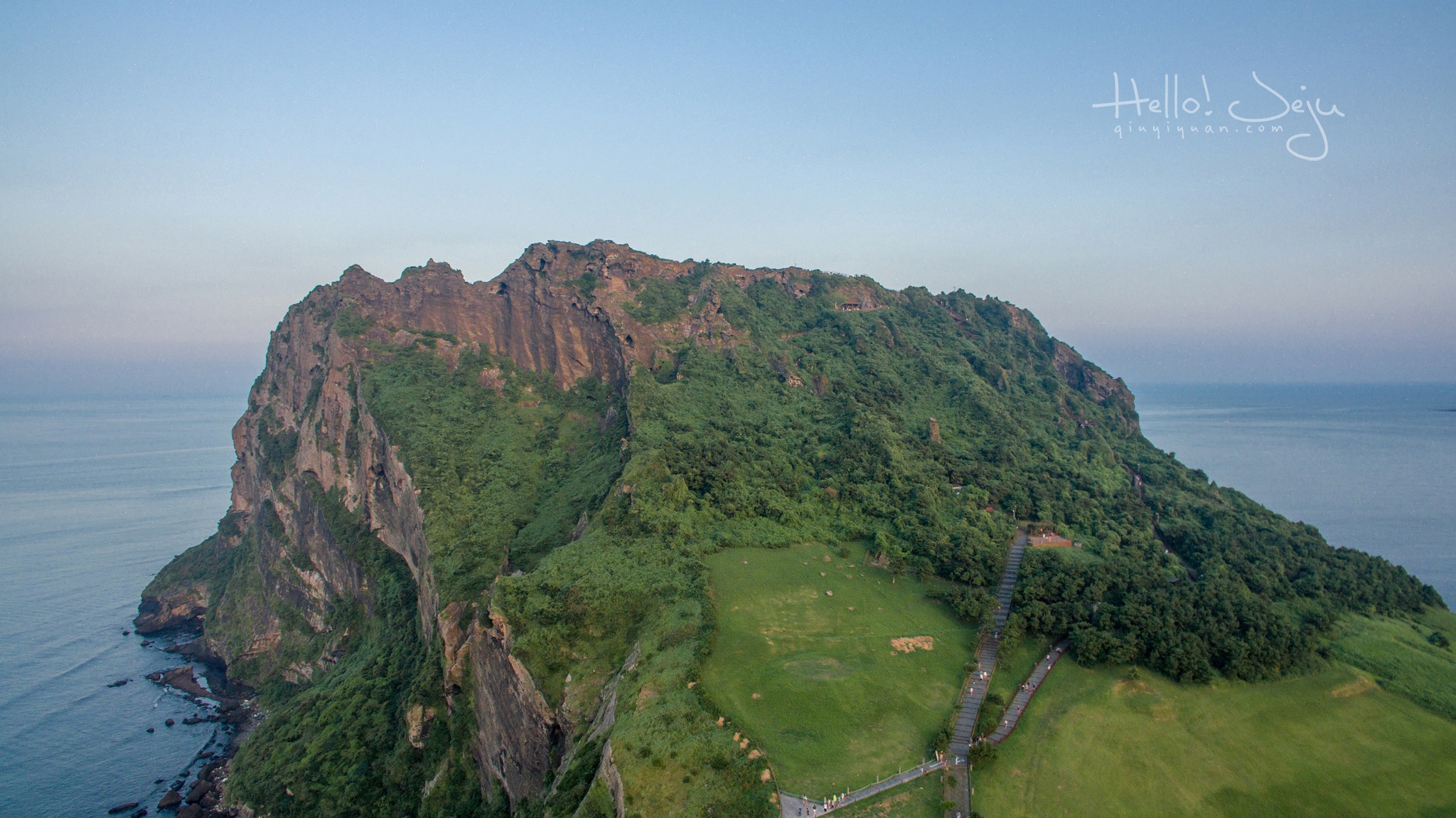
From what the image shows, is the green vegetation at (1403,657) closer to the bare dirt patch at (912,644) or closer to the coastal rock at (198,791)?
the bare dirt patch at (912,644)

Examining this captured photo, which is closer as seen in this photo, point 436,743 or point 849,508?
point 436,743

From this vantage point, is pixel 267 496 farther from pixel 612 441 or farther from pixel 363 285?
pixel 612 441

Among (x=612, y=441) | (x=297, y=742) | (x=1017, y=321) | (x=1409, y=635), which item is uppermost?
(x=1017, y=321)

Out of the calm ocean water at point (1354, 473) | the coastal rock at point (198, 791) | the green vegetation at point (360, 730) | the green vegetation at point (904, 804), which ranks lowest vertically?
the coastal rock at point (198, 791)

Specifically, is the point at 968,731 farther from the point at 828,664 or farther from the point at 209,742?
the point at 209,742

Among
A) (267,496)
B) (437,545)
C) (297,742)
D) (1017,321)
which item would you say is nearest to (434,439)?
(437,545)

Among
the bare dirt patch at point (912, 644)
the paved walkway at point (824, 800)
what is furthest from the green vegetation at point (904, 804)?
the bare dirt patch at point (912, 644)
